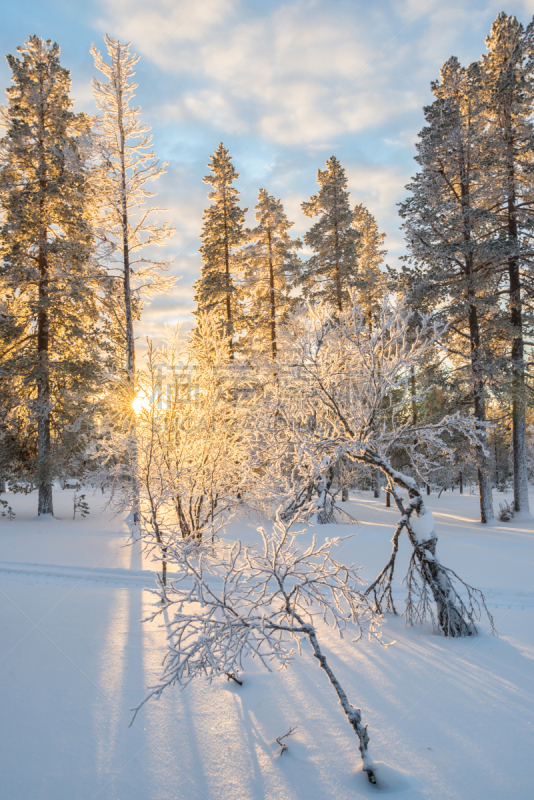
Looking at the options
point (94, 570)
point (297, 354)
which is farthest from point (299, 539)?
point (297, 354)

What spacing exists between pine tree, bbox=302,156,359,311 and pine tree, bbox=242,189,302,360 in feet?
2.97

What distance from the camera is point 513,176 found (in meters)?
13.0

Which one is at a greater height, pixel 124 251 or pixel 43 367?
pixel 124 251

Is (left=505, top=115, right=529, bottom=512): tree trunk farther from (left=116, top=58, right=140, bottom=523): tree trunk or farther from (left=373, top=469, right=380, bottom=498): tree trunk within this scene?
(left=116, top=58, right=140, bottom=523): tree trunk

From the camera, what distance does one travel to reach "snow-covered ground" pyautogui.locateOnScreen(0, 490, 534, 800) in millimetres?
2705

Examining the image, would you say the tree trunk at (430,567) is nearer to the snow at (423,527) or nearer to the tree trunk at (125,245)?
the snow at (423,527)

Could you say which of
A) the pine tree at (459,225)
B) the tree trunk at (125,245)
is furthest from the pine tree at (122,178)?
the pine tree at (459,225)

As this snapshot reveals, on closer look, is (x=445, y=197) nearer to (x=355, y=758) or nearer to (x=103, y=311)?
(x=103, y=311)

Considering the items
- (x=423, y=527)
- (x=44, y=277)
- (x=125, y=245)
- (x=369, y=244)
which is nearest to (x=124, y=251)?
(x=125, y=245)

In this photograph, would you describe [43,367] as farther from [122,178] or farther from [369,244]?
[369,244]

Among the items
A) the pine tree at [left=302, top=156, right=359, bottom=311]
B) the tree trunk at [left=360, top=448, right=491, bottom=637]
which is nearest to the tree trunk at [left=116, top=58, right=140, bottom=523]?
the pine tree at [left=302, top=156, right=359, bottom=311]

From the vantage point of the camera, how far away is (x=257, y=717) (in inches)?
134

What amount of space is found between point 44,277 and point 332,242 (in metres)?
11.4

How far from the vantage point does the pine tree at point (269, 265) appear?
1853 cm
